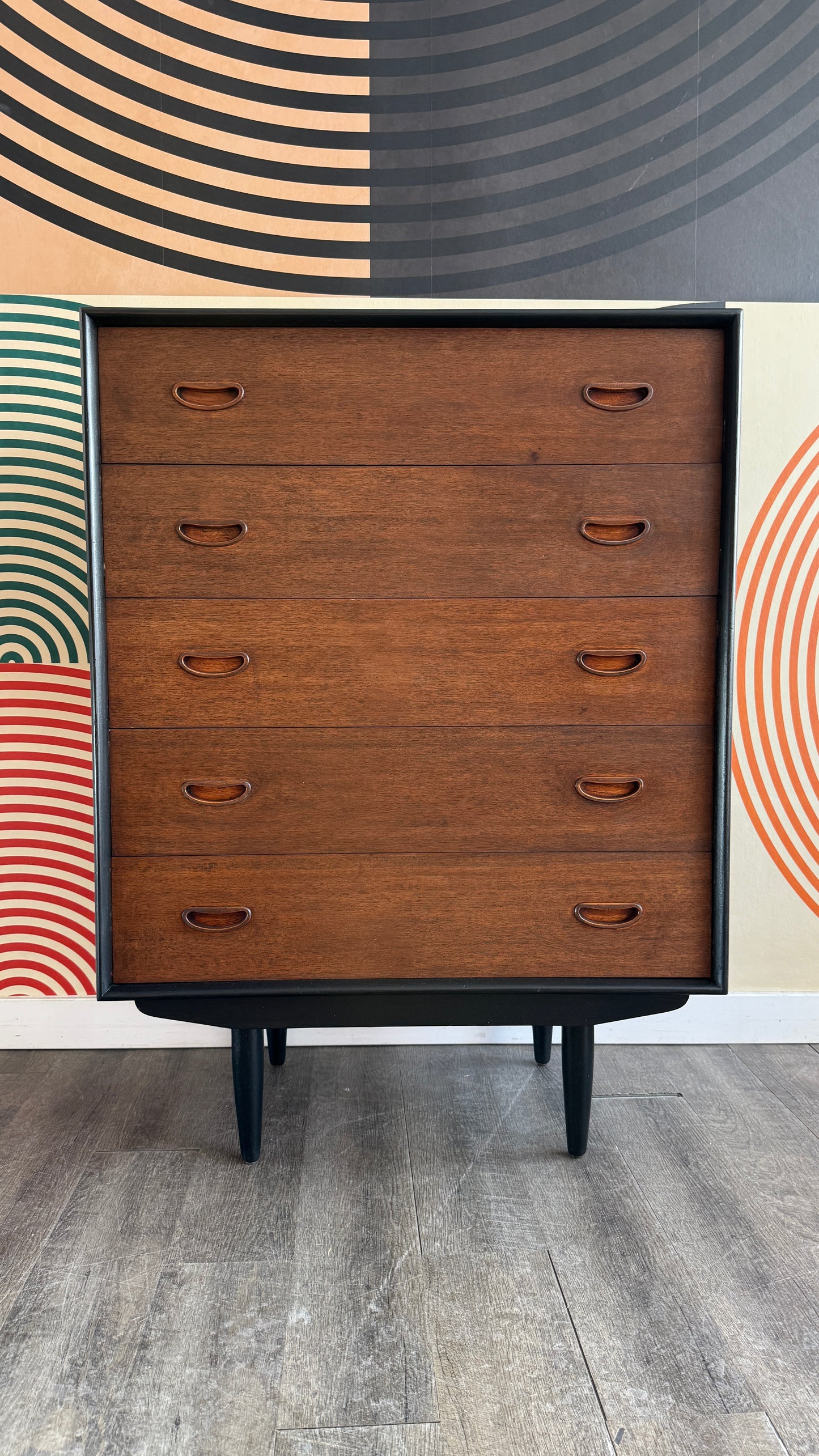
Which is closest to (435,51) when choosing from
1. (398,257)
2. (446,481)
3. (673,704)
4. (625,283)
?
(398,257)

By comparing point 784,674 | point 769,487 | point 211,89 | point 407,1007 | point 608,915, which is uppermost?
point 211,89

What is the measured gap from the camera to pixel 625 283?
176cm

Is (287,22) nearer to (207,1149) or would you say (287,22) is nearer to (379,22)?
(379,22)

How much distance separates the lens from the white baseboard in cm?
183

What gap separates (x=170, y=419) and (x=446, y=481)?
14.8 inches

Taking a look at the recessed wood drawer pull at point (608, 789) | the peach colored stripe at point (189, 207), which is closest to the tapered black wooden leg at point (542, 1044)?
the recessed wood drawer pull at point (608, 789)

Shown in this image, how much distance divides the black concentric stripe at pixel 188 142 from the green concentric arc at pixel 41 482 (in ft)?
1.14

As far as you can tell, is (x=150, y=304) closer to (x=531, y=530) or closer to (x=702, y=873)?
(x=531, y=530)

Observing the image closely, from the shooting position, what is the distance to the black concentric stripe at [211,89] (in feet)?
5.60

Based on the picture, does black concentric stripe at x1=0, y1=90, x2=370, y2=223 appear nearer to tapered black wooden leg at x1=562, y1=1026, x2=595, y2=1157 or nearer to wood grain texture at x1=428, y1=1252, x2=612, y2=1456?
tapered black wooden leg at x1=562, y1=1026, x2=595, y2=1157

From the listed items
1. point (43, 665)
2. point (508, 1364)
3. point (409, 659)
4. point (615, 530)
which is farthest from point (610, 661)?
point (43, 665)

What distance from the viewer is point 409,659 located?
124 centimetres

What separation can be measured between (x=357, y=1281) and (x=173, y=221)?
1.79 m

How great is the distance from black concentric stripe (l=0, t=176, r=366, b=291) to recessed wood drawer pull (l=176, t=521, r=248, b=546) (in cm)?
77
